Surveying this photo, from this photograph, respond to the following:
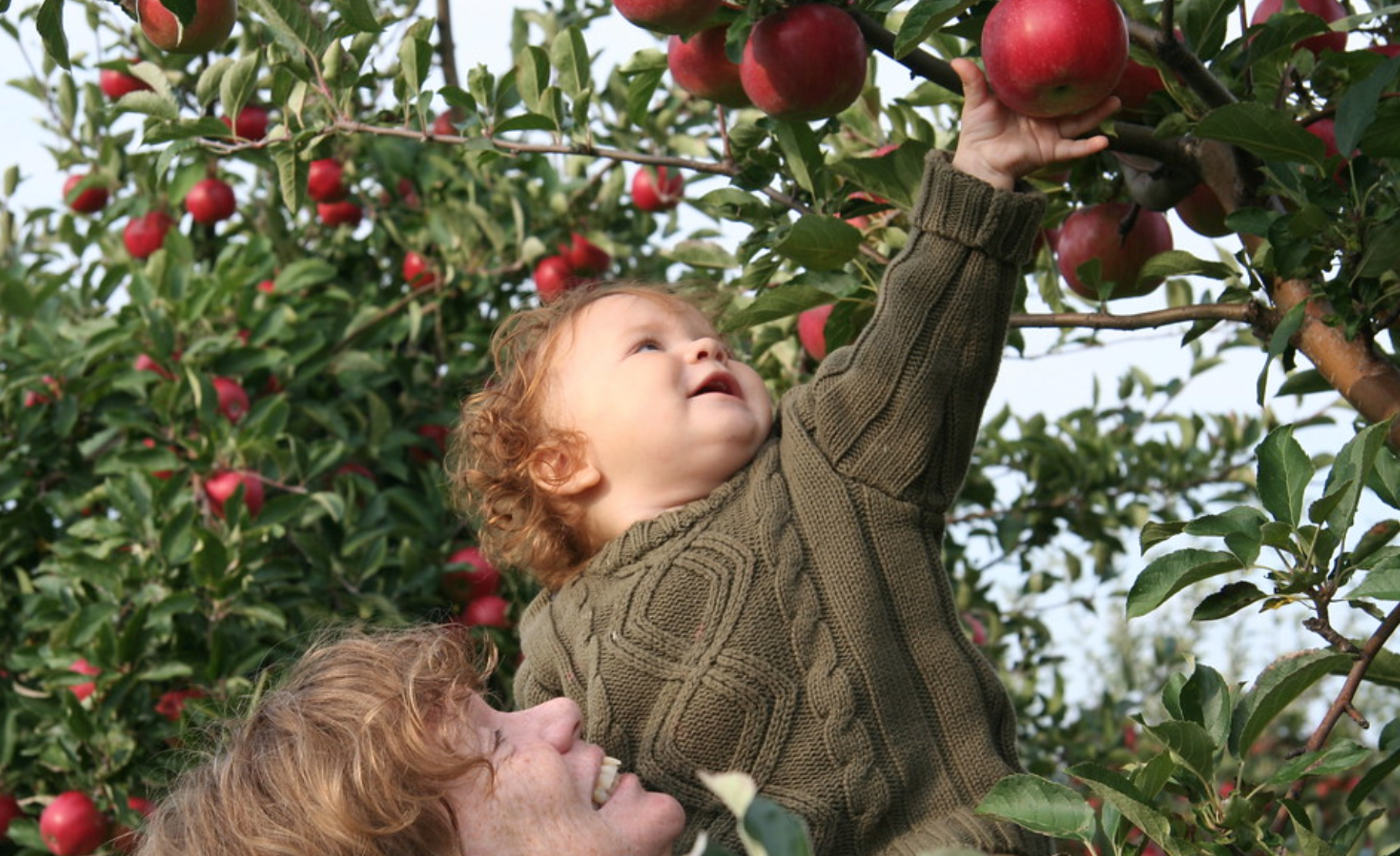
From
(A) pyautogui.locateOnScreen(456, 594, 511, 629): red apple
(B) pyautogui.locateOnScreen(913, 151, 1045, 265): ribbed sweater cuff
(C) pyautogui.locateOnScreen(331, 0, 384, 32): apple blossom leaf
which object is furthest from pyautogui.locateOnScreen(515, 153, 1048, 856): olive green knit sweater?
(A) pyautogui.locateOnScreen(456, 594, 511, 629): red apple

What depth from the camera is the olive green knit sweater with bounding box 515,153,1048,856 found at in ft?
3.99

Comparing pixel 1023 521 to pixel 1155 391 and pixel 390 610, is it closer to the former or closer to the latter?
pixel 1155 391

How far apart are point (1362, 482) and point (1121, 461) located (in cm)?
212

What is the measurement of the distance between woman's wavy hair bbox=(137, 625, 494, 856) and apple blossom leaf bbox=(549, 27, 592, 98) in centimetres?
78

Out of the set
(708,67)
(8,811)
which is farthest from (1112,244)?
(8,811)

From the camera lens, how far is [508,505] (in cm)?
146

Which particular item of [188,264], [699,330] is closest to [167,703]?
[188,264]

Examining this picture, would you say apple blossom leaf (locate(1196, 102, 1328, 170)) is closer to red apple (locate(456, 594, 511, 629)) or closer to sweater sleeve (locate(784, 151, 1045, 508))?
sweater sleeve (locate(784, 151, 1045, 508))

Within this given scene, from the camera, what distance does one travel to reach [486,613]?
104 inches

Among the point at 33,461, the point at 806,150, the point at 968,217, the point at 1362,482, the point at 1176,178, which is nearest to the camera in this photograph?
the point at 1362,482

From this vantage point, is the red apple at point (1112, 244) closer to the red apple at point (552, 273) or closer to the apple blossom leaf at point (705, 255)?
the apple blossom leaf at point (705, 255)

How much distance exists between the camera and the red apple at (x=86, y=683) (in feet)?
8.06

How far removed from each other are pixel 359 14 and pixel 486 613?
136 centimetres

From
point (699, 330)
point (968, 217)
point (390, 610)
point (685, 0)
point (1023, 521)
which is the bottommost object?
point (390, 610)
